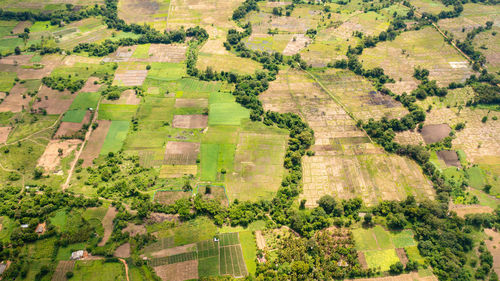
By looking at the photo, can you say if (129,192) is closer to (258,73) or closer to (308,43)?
(258,73)

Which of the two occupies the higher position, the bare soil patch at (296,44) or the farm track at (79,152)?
the bare soil patch at (296,44)

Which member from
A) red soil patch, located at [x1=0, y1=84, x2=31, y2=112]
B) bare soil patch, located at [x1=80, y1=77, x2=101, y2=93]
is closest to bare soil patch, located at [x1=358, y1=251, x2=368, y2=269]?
bare soil patch, located at [x1=80, y1=77, x2=101, y2=93]

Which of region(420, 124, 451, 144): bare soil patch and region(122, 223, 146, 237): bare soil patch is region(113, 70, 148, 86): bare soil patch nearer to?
region(122, 223, 146, 237): bare soil patch

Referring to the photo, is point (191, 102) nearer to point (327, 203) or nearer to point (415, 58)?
point (327, 203)

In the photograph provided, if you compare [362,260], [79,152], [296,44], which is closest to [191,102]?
[79,152]

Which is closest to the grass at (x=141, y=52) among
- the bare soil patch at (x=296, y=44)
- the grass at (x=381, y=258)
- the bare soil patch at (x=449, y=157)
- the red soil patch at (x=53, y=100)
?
the red soil patch at (x=53, y=100)

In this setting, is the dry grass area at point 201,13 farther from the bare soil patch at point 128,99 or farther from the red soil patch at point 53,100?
the red soil patch at point 53,100
